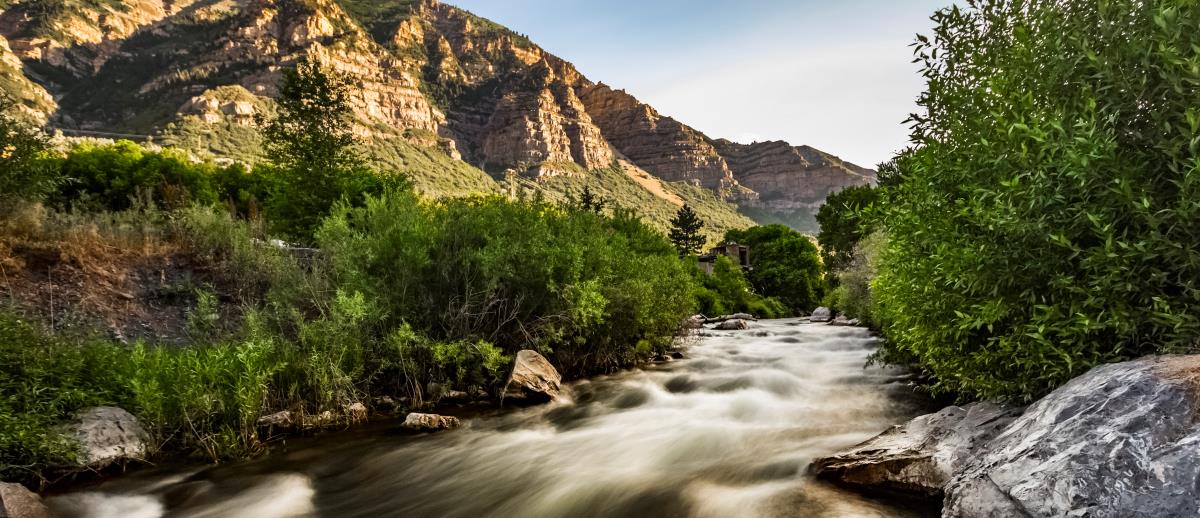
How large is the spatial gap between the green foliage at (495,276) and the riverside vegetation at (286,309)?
6cm

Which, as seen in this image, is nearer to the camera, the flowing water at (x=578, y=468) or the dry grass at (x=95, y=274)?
the flowing water at (x=578, y=468)

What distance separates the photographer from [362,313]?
1100 centimetres

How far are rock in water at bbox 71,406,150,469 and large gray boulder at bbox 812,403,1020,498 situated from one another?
10.8 meters

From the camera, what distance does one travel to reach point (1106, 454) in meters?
4.16

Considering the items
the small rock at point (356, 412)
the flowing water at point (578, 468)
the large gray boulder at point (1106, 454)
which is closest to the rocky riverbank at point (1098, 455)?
the large gray boulder at point (1106, 454)

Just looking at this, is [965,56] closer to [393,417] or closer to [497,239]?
[497,239]

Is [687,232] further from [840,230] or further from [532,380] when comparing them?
[532,380]

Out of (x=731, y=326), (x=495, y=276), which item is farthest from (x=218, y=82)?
(x=495, y=276)

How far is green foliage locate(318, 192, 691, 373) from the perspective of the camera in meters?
12.9

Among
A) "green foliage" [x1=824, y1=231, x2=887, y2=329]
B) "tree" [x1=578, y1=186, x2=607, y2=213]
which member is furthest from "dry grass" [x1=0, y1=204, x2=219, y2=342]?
"green foliage" [x1=824, y1=231, x2=887, y2=329]

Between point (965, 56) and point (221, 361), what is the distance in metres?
13.8

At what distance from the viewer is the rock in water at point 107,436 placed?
777 cm

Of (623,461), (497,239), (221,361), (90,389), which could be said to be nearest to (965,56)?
(623,461)

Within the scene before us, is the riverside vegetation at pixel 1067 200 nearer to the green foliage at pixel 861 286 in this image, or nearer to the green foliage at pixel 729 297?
the green foliage at pixel 861 286
